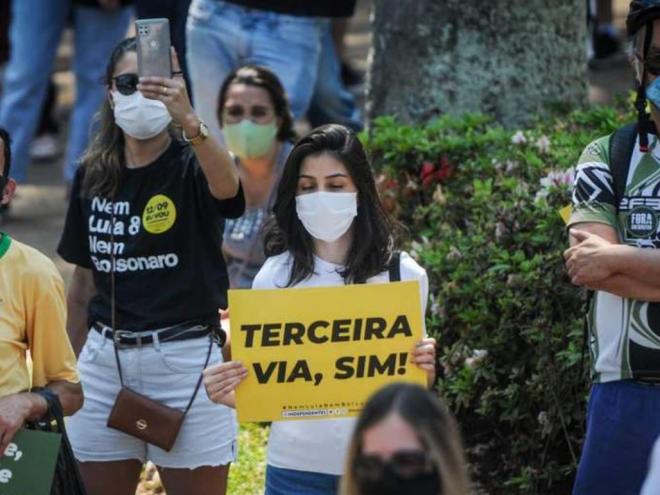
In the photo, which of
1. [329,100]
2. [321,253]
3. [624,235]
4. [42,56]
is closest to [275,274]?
[321,253]

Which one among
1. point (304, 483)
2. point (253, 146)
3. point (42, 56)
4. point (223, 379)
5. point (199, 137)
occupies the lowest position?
point (304, 483)

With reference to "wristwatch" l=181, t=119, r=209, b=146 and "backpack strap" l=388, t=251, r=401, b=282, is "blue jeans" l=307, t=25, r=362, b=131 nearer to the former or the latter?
"wristwatch" l=181, t=119, r=209, b=146

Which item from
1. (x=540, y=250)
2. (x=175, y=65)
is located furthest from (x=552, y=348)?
(x=175, y=65)

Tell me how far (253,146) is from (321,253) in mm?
2252

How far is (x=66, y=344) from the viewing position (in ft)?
15.6

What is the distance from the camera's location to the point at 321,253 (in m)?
4.99

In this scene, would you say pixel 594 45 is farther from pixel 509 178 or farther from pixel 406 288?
pixel 406 288

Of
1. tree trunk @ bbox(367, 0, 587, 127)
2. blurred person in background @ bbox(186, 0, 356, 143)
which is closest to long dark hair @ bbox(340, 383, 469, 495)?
tree trunk @ bbox(367, 0, 587, 127)

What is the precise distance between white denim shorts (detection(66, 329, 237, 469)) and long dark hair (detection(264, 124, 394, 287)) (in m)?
0.55

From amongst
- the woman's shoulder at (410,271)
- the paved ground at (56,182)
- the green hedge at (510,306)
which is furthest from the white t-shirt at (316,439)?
the paved ground at (56,182)

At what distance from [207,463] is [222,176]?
91 cm

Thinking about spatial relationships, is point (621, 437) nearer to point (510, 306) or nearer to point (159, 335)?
→ point (510, 306)

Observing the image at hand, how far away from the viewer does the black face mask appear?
3238 millimetres

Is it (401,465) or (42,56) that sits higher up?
(42,56)
